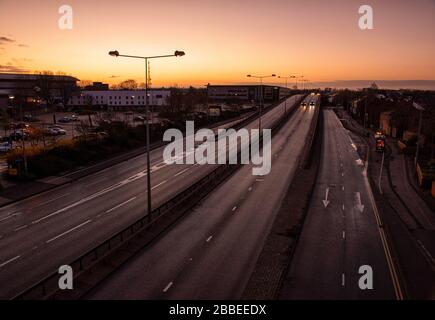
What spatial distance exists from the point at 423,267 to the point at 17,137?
59224 mm

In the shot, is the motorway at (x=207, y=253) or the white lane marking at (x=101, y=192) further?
the white lane marking at (x=101, y=192)

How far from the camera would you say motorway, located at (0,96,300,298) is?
19.0 meters

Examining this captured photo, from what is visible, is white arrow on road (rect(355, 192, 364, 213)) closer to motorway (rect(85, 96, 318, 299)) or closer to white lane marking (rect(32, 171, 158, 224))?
motorway (rect(85, 96, 318, 299))

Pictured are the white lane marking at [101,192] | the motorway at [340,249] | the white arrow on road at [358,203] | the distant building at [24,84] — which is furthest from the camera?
the distant building at [24,84]

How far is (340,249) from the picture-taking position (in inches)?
835

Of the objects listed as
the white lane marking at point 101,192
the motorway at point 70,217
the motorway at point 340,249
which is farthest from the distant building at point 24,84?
the motorway at point 340,249

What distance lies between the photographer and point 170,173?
39.7 m

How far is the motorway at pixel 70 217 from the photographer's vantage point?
19.0m

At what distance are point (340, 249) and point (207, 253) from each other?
7543mm

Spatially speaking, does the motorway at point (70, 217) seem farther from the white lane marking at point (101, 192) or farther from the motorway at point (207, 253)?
the motorway at point (207, 253)

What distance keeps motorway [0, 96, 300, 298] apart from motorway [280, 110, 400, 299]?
37.4 ft

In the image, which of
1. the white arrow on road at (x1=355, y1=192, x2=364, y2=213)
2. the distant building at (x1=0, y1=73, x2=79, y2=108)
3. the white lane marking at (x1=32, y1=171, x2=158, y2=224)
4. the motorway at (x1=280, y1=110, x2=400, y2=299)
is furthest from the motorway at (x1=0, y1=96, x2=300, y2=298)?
the distant building at (x1=0, y1=73, x2=79, y2=108)

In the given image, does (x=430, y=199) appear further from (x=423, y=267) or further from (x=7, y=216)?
(x=7, y=216)

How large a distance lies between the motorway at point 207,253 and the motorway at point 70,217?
3.73 meters
